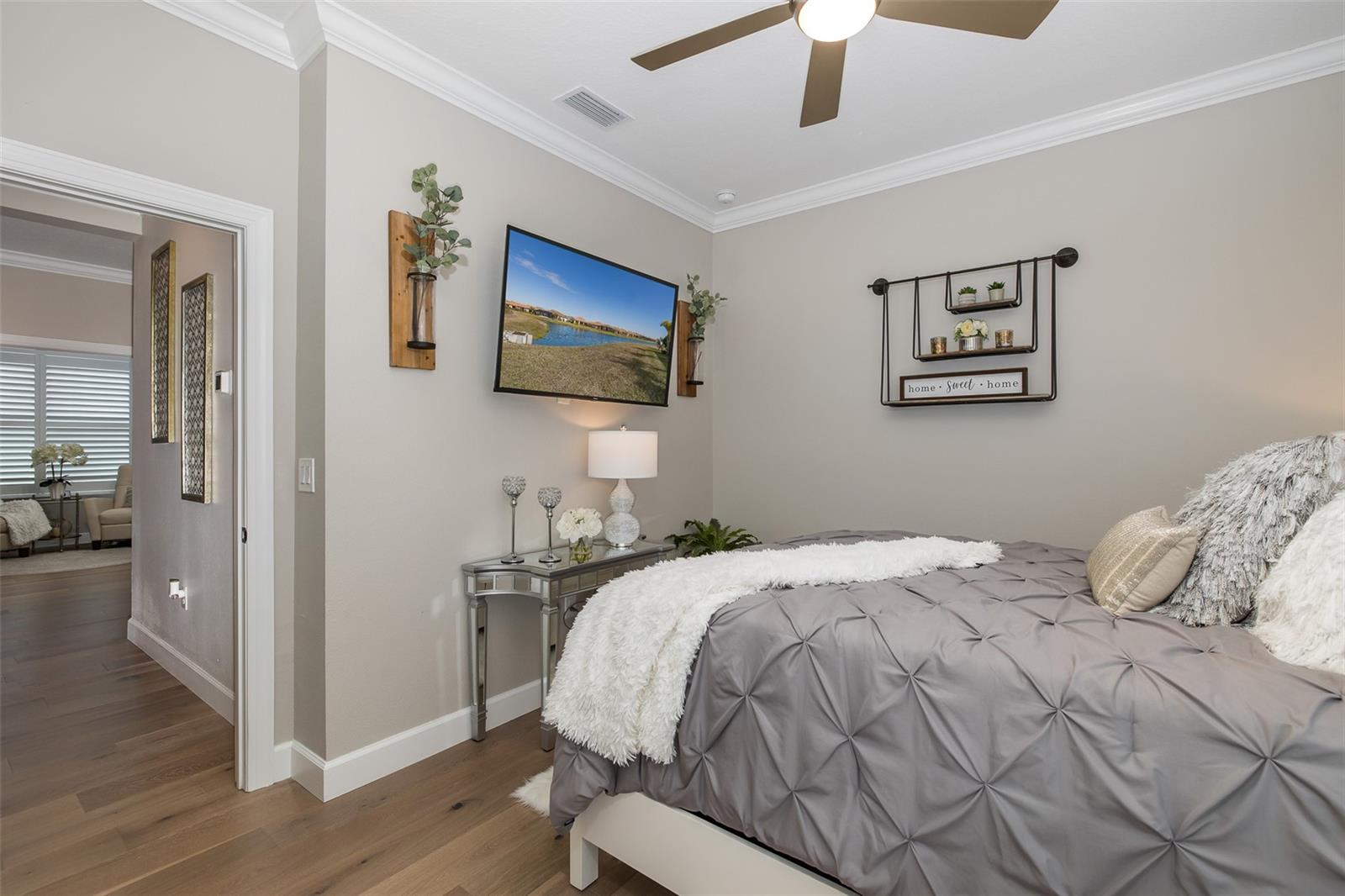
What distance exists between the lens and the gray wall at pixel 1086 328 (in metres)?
2.62

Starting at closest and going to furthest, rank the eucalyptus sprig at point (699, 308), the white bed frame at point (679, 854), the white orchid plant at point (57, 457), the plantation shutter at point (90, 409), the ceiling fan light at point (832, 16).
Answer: the white bed frame at point (679, 854)
the ceiling fan light at point (832, 16)
the eucalyptus sprig at point (699, 308)
the white orchid plant at point (57, 457)
the plantation shutter at point (90, 409)

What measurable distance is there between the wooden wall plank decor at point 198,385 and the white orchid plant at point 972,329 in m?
3.62

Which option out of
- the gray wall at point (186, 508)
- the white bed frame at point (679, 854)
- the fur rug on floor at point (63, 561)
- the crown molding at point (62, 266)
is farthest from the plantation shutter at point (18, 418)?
the white bed frame at point (679, 854)

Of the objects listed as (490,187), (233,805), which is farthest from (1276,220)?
(233,805)

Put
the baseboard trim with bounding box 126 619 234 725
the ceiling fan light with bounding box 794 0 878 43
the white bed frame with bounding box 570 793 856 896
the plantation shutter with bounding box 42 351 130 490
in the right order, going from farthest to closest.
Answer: the plantation shutter with bounding box 42 351 130 490 < the baseboard trim with bounding box 126 619 234 725 < the ceiling fan light with bounding box 794 0 878 43 < the white bed frame with bounding box 570 793 856 896

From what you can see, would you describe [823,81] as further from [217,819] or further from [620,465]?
[217,819]

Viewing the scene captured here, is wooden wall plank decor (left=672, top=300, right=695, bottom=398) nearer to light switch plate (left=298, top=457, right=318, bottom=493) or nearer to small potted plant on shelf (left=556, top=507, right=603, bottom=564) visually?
small potted plant on shelf (left=556, top=507, right=603, bottom=564)

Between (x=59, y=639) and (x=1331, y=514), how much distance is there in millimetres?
5849

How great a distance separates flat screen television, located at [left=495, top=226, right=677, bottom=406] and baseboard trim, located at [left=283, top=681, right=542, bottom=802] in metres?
1.41

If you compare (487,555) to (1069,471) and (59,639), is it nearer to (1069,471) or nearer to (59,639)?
(1069,471)

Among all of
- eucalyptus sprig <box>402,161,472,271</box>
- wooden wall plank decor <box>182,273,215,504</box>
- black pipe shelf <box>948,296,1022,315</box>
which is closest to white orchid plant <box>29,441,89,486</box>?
wooden wall plank decor <box>182,273,215,504</box>

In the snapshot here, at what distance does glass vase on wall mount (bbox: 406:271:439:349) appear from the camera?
2496 millimetres

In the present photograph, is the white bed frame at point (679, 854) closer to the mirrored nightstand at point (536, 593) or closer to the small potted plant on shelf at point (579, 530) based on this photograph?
the mirrored nightstand at point (536, 593)

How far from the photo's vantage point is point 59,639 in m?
4.02
